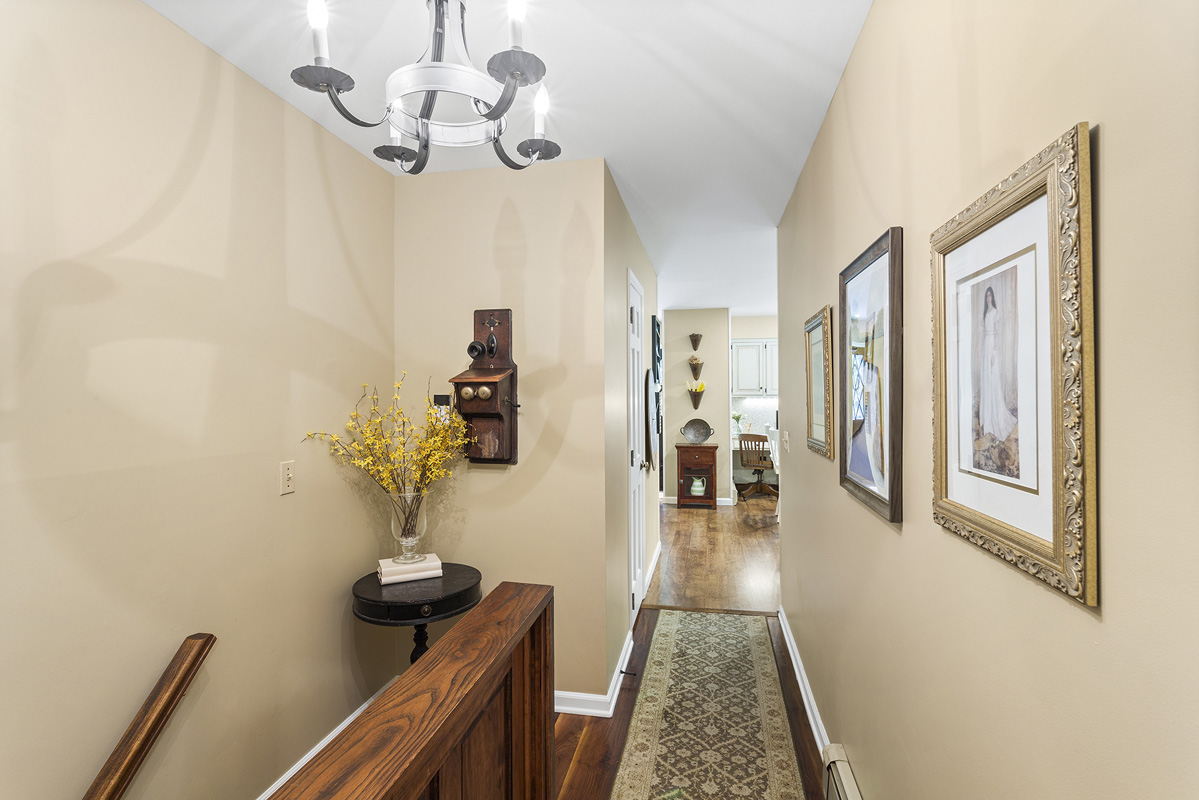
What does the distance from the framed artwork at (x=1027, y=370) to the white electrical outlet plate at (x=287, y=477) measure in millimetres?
2044

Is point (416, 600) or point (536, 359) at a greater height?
point (536, 359)

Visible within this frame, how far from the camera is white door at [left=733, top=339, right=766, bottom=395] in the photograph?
832 centimetres

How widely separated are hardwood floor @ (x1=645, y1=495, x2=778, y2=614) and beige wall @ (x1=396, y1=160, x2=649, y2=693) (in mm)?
1581

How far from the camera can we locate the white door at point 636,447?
3.46m

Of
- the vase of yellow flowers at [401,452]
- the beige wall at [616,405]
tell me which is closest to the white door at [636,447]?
the beige wall at [616,405]

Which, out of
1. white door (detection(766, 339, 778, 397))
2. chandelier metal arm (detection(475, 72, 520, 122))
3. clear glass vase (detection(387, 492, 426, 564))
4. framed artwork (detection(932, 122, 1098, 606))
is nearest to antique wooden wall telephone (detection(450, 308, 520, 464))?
clear glass vase (detection(387, 492, 426, 564))

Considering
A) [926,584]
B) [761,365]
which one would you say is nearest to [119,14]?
[926,584]

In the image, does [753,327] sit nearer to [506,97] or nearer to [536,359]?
[536,359]

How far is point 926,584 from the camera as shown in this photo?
1.25 meters

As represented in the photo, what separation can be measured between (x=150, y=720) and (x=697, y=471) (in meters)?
6.25

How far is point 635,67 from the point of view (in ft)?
6.30

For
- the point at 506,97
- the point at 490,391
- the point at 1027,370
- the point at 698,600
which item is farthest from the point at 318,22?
the point at 698,600

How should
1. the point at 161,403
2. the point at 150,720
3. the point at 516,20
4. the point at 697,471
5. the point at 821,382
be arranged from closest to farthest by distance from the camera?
the point at 516,20 < the point at 150,720 < the point at 161,403 < the point at 821,382 < the point at 697,471

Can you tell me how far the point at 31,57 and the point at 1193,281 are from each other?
84.7 inches
